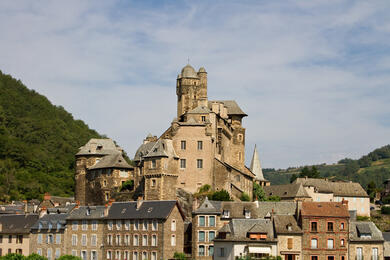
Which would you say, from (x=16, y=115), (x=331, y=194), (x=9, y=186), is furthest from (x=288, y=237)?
(x=16, y=115)

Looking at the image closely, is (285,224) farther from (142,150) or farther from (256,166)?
(256,166)

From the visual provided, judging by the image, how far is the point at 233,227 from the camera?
69062mm

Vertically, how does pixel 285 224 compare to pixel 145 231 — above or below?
above

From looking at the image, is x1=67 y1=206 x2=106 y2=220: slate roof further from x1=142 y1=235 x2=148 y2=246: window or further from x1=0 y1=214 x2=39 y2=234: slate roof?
x1=142 y1=235 x2=148 y2=246: window

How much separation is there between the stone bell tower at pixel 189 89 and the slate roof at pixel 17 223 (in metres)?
26.7

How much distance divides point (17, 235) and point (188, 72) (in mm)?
34276

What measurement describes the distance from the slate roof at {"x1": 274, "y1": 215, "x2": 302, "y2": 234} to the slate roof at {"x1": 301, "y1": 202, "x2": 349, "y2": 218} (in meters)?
1.40

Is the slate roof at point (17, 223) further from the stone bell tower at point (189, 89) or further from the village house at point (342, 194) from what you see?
the village house at point (342, 194)

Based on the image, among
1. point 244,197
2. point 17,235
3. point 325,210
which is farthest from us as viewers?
point 244,197

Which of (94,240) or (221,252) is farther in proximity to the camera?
(94,240)

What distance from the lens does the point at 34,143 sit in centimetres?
13862

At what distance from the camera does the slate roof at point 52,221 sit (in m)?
78.2

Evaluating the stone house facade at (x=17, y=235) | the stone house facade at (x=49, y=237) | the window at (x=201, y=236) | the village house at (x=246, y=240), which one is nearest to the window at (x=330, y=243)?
the village house at (x=246, y=240)

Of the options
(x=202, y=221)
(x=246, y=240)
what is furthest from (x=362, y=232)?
(x=202, y=221)
